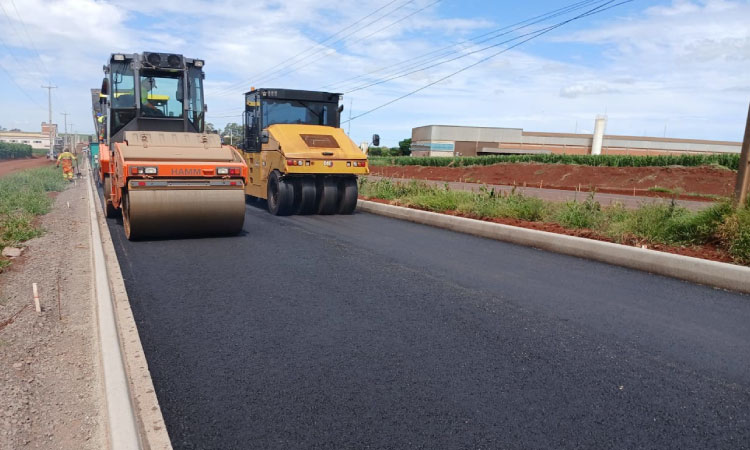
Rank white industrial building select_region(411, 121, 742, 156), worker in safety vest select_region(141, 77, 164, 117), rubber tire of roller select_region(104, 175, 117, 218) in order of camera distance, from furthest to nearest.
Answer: white industrial building select_region(411, 121, 742, 156), rubber tire of roller select_region(104, 175, 117, 218), worker in safety vest select_region(141, 77, 164, 117)

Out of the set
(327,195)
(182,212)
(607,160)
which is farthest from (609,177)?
(182,212)

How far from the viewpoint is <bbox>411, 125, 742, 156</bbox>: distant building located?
3184 inches

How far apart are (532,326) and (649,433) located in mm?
1775

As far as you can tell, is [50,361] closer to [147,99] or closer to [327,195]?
[147,99]

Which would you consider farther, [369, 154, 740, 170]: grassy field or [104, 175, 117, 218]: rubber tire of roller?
[369, 154, 740, 170]: grassy field

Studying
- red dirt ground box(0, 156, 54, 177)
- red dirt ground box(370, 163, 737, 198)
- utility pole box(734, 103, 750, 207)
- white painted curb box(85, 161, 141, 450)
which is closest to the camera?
white painted curb box(85, 161, 141, 450)

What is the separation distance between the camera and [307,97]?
13.6 m

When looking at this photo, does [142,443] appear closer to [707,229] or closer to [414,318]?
[414,318]

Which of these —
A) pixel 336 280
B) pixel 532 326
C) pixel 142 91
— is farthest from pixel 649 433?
pixel 142 91

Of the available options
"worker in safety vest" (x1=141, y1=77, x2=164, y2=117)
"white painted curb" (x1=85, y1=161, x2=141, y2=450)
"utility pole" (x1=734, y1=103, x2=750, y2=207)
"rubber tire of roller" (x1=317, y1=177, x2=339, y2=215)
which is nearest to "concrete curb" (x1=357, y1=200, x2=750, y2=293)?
"utility pole" (x1=734, y1=103, x2=750, y2=207)

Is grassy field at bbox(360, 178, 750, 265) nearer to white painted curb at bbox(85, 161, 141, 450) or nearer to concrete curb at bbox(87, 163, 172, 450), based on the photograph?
concrete curb at bbox(87, 163, 172, 450)

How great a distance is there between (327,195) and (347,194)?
1.77 ft

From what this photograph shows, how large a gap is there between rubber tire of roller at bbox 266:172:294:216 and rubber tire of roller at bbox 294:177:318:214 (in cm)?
17

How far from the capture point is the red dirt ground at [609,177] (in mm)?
29344
